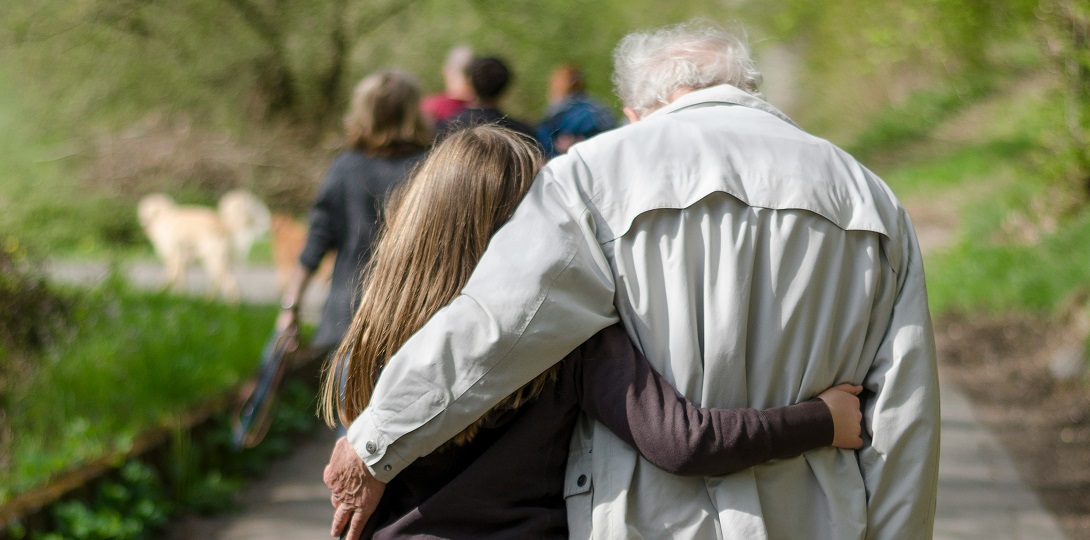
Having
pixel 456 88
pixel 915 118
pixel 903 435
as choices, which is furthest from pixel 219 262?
pixel 915 118

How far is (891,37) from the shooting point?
891 centimetres

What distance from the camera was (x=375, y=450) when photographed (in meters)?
1.91

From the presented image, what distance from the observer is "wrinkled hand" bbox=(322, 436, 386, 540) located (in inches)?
78.0

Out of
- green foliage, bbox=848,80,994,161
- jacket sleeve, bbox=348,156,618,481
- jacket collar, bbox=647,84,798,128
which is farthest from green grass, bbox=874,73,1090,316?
green foliage, bbox=848,80,994,161

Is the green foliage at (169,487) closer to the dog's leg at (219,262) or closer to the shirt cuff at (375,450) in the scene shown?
the shirt cuff at (375,450)

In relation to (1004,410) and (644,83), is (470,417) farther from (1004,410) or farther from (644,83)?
(1004,410)

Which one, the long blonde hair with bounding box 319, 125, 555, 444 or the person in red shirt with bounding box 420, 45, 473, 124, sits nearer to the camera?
the long blonde hair with bounding box 319, 125, 555, 444

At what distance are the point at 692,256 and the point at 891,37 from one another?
7.66 meters

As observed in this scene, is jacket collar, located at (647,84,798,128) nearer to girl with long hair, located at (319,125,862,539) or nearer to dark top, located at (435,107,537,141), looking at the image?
girl with long hair, located at (319,125,862,539)

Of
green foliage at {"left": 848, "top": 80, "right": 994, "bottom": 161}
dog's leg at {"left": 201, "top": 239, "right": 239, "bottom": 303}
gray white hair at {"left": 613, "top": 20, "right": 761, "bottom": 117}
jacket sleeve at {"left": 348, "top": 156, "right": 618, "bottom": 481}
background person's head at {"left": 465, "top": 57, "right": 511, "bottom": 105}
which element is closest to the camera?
jacket sleeve at {"left": 348, "top": 156, "right": 618, "bottom": 481}

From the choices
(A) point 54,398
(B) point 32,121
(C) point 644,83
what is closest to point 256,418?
(A) point 54,398

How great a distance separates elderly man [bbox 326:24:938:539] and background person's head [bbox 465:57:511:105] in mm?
3099

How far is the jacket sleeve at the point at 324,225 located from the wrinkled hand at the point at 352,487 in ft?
7.91

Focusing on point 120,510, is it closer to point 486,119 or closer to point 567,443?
point 486,119
